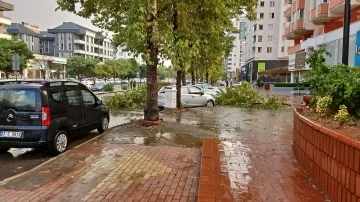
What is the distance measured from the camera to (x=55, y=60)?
68.2 metres

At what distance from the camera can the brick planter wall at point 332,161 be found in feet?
11.3

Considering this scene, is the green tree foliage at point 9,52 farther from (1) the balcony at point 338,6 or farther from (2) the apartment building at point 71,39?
(2) the apartment building at point 71,39

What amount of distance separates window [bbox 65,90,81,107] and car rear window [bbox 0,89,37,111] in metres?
1.07

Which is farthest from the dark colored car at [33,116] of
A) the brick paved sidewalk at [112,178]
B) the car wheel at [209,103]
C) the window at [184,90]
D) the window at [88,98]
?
the car wheel at [209,103]

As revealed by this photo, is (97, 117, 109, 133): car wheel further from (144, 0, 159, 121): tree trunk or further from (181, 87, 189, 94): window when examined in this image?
(181, 87, 189, 94): window

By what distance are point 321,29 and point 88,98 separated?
31.5 m

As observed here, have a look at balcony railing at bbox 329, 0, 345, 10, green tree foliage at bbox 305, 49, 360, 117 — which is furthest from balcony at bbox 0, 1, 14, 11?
green tree foliage at bbox 305, 49, 360, 117

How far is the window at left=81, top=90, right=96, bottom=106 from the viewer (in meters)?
8.85

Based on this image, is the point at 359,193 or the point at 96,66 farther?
the point at 96,66

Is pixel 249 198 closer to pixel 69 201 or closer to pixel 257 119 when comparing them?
pixel 69 201

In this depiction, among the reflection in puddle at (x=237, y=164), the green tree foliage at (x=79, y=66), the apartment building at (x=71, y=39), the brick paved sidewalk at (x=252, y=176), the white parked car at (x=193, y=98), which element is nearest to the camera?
the brick paved sidewalk at (x=252, y=176)

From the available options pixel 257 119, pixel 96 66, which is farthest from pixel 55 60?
pixel 257 119

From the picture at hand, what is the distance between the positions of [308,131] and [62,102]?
5274mm

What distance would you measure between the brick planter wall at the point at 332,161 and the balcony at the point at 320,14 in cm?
2825
